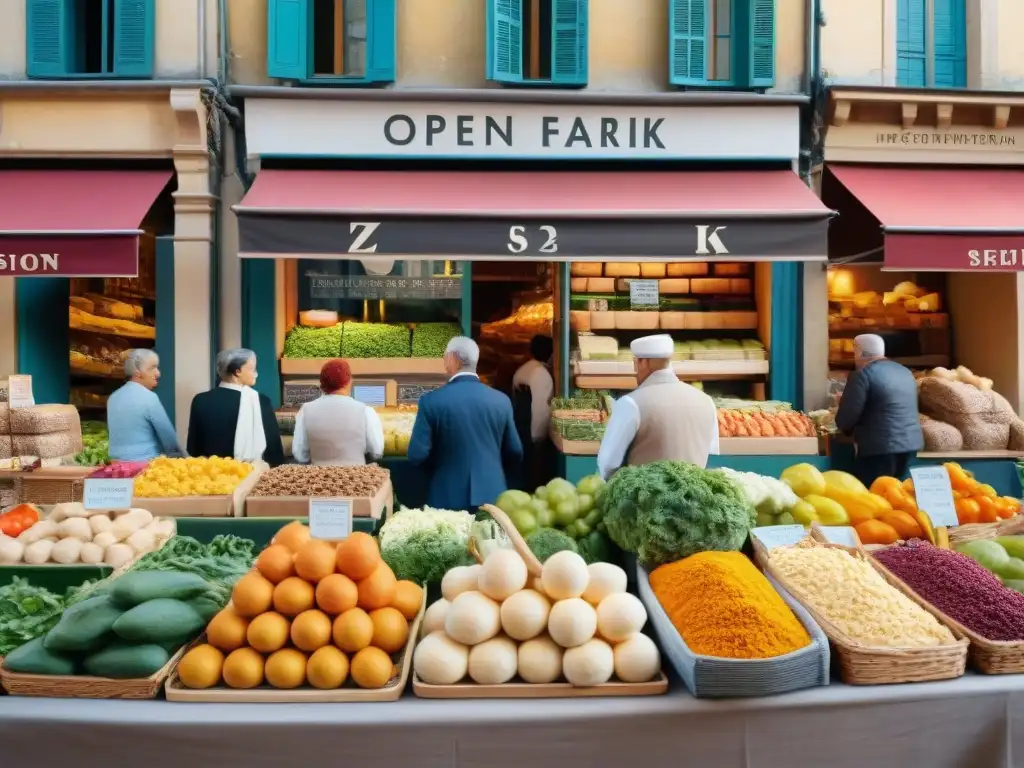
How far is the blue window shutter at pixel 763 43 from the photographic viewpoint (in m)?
8.56

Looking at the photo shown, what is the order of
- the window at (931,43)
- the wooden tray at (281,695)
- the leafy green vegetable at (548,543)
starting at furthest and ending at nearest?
the window at (931,43), the leafy green vegetable at (548,543), the wooden tray at (281,695)

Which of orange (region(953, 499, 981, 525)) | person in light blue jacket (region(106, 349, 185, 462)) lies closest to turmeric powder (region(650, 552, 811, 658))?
orange (region(953, 499, 981, 525))

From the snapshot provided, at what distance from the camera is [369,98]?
8.26 meters

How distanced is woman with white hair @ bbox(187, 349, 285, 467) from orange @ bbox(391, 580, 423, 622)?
3322 millimetres

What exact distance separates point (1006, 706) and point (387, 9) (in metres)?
7.82

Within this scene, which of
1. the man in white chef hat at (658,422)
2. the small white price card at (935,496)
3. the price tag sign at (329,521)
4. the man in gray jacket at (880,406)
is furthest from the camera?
the man in gray jacket at (880,406)

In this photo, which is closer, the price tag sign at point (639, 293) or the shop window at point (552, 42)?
the shop window at point (552, 42)

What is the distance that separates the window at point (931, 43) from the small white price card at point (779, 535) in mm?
7500

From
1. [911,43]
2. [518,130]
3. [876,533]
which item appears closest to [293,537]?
[876,533]

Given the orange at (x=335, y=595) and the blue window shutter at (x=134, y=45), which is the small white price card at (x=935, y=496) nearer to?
the orange at (x=335, y=595)

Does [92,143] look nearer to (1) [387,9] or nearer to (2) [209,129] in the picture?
(2) [209,129]

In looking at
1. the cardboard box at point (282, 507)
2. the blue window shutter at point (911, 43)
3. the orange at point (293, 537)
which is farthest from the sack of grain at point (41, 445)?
the blue window shutter at point (911, 43)

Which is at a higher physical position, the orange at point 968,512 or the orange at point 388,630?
the orange at point 968,512

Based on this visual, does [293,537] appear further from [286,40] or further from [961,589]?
[286,40]
